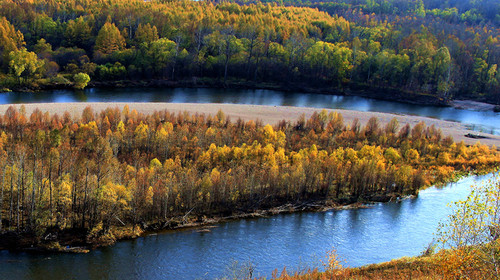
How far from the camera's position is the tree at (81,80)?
79000mm

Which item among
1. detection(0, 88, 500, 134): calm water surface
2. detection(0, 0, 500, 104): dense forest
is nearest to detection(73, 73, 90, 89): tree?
detection(0, 0, 500, 104): dense forest

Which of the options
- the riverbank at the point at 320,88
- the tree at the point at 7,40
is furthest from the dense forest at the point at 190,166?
the tree at the point at 7,40

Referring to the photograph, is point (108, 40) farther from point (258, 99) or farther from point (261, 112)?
point (261, 112)

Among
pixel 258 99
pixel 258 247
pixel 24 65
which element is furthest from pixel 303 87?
pixel 258 247

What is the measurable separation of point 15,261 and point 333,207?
2186 centimetres

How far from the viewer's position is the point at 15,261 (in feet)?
86.3

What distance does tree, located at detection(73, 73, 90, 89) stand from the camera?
79000 millimetres

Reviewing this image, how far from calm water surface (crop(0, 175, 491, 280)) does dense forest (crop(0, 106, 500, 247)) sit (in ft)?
6.06

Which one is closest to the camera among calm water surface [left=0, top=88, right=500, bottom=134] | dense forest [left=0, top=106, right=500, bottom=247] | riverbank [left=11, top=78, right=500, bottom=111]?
dense forest [left=0, top=106, right=500, bottom=247]

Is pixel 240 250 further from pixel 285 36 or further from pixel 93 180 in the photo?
pixel 285 36

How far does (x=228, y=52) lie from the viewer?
97.5m

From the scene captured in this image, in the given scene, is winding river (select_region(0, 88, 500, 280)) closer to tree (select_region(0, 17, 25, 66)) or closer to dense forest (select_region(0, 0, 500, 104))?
dense forest (select_region(0, 0, 500, 104))

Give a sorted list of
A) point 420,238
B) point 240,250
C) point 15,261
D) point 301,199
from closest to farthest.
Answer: point 15,261
point 240,250
point 420,238
point 301,199

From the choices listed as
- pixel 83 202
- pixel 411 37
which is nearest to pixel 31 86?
pixel 83 202
